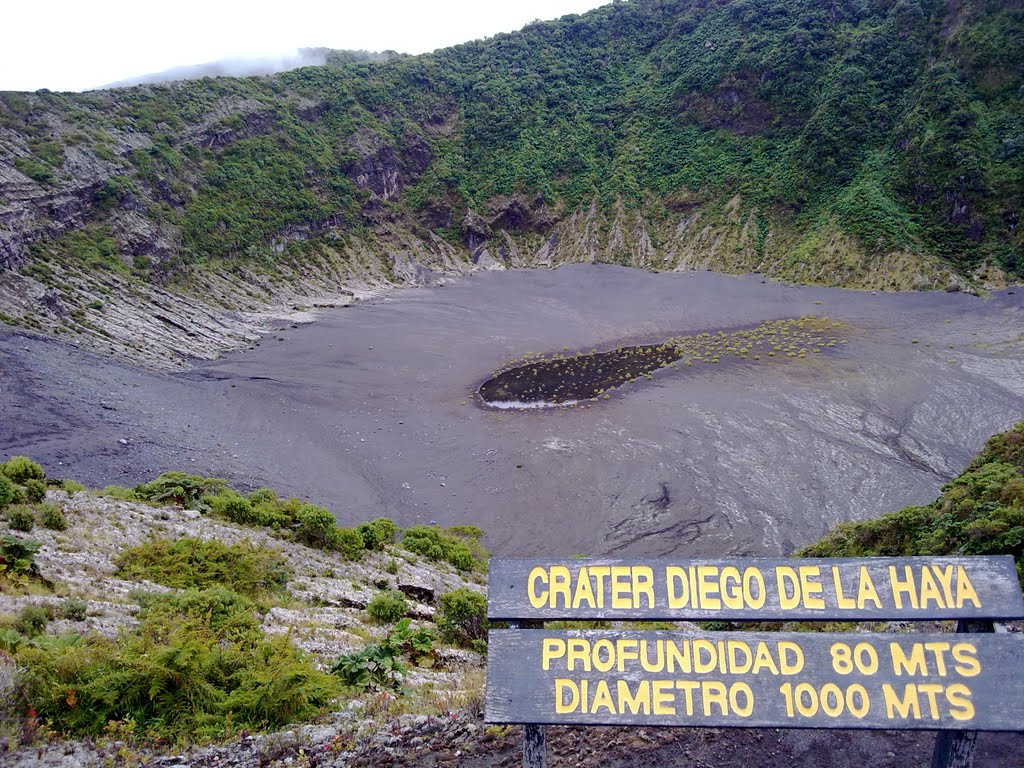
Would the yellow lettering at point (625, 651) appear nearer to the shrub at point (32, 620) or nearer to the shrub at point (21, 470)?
the shrub at point (32, 620)

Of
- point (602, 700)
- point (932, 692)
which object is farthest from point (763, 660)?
point (602, 700)

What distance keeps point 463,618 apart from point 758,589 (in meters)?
8.13

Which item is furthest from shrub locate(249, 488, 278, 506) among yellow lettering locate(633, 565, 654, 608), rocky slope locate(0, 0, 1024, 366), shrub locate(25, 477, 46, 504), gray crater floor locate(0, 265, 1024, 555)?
rocky slope locate(0, 0, 1024, 366)

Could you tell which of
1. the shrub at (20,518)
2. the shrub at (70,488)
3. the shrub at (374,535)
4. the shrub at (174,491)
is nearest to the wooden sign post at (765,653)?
the shrub at (20,518)

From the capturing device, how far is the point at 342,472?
2934 cm

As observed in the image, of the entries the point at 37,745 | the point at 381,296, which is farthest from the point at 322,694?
the point at 381,296

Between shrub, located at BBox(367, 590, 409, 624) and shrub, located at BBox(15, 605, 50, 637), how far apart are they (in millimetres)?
5408

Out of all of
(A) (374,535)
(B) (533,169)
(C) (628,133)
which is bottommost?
(A) (374,535)

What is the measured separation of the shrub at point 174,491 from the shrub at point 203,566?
12.2 feet

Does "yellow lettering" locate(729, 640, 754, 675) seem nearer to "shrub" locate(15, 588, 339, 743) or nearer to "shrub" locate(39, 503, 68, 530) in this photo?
"shrub" locate(15, 588, 339, 743)

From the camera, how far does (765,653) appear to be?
17.4 ft

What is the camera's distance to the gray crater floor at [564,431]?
25.3m

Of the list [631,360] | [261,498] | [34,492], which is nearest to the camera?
[34,492]

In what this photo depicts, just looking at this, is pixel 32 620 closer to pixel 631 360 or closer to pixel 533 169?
pixel 631 360
